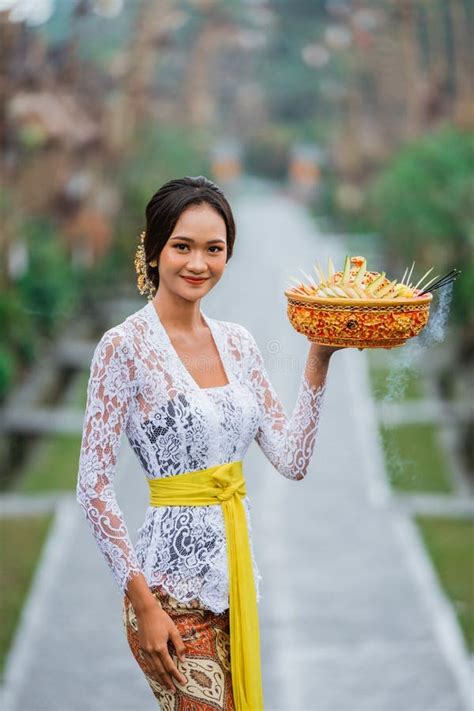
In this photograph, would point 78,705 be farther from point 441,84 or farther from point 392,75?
point 392,75

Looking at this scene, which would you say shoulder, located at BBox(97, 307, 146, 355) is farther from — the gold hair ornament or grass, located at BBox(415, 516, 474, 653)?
grass, located at BBox(415, 516, 474, 653)

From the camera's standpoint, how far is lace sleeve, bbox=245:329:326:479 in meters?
2.90

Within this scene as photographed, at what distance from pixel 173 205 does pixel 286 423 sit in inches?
19.7

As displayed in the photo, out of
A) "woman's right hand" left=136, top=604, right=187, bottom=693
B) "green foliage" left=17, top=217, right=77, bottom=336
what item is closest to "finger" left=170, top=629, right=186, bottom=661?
"woman's right hand" left=136, top=604, right=187, bottom=693

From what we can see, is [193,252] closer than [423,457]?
Yes

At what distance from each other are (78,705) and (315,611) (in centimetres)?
160

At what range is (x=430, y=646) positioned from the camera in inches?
255

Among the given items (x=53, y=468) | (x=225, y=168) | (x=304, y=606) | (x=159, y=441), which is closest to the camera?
(x=159, y=441)

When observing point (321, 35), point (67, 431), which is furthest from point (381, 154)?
point (67, 431)

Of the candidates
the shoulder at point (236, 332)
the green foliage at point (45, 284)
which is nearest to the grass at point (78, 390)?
the green foliage at point (45, 284)

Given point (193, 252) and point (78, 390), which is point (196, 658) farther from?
point (78, 390)

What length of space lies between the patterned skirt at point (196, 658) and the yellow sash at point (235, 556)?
3cm

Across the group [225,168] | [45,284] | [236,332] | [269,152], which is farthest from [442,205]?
[269,152]

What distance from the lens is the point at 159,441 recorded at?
2.78 meters
